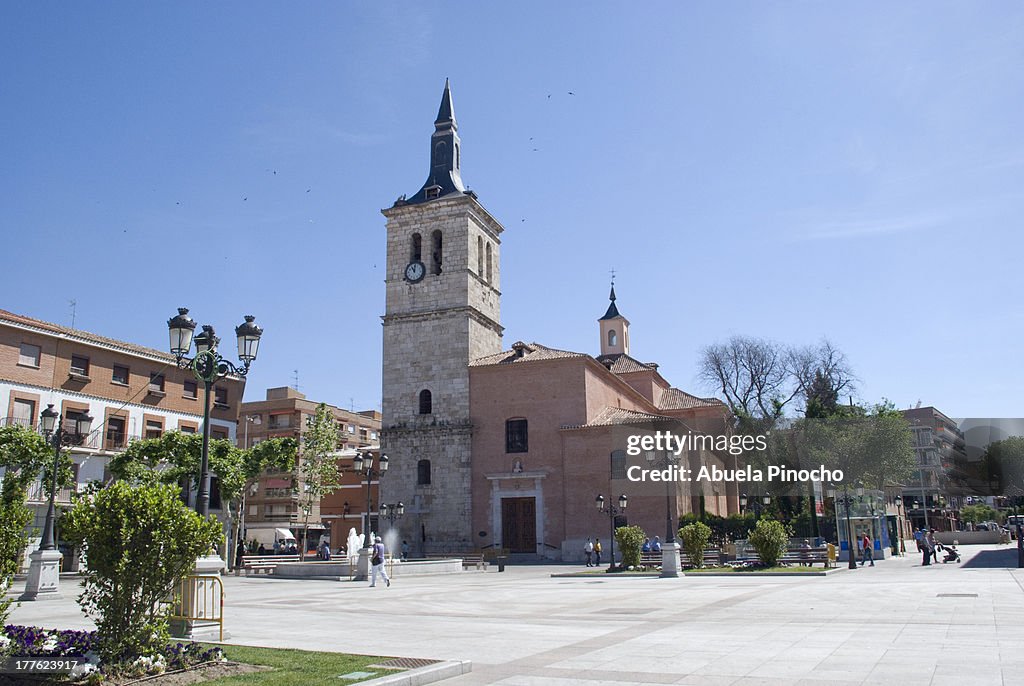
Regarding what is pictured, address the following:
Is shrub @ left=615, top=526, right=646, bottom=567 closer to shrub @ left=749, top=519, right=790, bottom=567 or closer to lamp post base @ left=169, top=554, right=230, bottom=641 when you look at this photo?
shrub @ left=749, top=519, right=790, bottom=567

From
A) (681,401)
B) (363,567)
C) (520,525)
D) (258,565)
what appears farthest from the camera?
(681,401)

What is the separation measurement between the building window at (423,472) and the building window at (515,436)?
450 cm

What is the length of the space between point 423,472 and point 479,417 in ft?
13.7

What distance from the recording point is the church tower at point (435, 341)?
39688 mm

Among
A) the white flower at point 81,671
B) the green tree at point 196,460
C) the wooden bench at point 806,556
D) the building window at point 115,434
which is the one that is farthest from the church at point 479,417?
the white flower at point 81,671

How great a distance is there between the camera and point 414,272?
141 ft

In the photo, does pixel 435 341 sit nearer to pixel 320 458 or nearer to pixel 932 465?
pixel 320 458

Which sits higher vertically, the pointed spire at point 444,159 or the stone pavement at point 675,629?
the pointed spire at point 444,159

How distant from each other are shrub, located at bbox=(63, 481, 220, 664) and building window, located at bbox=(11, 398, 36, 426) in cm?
2792

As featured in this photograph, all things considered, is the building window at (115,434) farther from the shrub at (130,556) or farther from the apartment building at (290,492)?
the shrub at (130,556)

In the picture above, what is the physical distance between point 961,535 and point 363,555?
4806 centimetres

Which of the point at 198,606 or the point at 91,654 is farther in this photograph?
the point at 198,606

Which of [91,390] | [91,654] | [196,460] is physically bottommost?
[91,654]

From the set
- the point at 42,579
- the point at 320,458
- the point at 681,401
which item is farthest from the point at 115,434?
the point at 681,401
